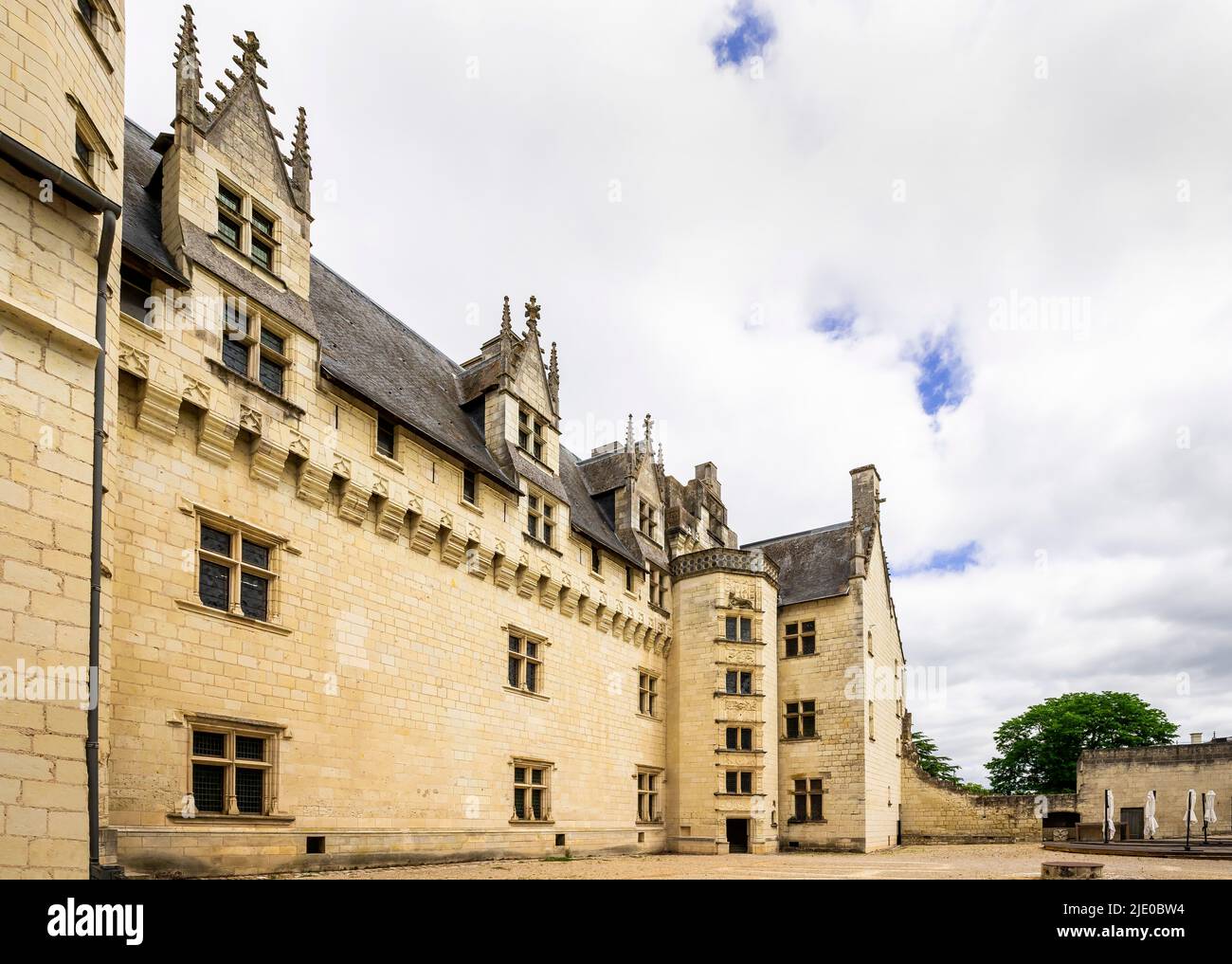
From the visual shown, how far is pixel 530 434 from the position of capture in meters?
25.0

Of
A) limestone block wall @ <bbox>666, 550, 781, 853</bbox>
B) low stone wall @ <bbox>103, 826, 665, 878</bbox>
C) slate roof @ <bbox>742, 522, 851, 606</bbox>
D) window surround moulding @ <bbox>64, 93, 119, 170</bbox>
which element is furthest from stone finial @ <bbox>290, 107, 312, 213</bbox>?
slate roof @ <bbox>742, 522, 851, 606</bbox>

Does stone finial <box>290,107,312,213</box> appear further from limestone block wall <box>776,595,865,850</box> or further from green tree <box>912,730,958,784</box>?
green tree <box>912,730,958,784</box>

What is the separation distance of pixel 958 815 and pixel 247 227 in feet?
106

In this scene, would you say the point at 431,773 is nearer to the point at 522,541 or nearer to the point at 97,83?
the point at 522,541

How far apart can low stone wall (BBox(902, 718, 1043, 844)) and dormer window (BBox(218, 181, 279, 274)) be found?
31.0 m

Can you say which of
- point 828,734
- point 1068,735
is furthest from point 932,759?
point 828,734

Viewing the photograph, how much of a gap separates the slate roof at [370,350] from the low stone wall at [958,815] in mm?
16789

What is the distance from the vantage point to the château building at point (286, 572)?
26.3 ft

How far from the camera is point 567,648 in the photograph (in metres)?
24.7

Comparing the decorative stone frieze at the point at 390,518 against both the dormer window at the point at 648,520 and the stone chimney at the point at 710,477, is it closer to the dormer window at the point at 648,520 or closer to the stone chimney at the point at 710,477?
the dormer window at the point at 648,520

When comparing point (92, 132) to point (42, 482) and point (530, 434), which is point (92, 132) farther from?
point (530, 434)
